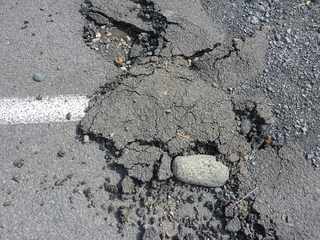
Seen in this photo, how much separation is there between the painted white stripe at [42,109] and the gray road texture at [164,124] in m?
0.06

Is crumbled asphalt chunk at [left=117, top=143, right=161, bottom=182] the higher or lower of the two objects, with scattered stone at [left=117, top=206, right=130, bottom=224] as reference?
higher

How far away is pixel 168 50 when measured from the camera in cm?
327

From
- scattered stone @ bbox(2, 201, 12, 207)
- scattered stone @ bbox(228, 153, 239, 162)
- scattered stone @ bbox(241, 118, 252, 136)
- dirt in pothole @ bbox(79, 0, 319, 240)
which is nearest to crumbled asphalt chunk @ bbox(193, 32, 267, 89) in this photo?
dirt in pothole @ bbox(79, 0, 319, 240)

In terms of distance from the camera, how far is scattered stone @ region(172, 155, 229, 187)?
9.29 feet

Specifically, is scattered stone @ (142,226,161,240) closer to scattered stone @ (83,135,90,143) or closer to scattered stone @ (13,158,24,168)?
scattered stone @ (83,135,90,143)

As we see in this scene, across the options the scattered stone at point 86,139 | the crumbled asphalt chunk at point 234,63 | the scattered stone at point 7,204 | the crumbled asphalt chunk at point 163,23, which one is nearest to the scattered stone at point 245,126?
the crumbled asphalt chunk at point 234,63

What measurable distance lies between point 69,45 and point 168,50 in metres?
0.84

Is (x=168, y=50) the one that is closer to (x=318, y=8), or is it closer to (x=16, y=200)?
(x=318, y=8)

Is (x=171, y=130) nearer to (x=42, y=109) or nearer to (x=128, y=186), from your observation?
(x=128, y=186)

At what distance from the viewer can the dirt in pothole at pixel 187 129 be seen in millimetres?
2787

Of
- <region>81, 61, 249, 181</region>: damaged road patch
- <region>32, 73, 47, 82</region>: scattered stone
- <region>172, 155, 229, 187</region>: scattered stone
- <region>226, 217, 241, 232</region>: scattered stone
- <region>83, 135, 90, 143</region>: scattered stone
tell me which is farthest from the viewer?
<region>32, 73, 47, 82</region>: scattered stone

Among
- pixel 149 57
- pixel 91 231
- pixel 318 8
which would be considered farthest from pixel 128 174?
pixel 318 8

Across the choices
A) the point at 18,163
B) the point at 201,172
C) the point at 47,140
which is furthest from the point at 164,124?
the point at 18,163

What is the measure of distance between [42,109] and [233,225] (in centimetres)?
167
